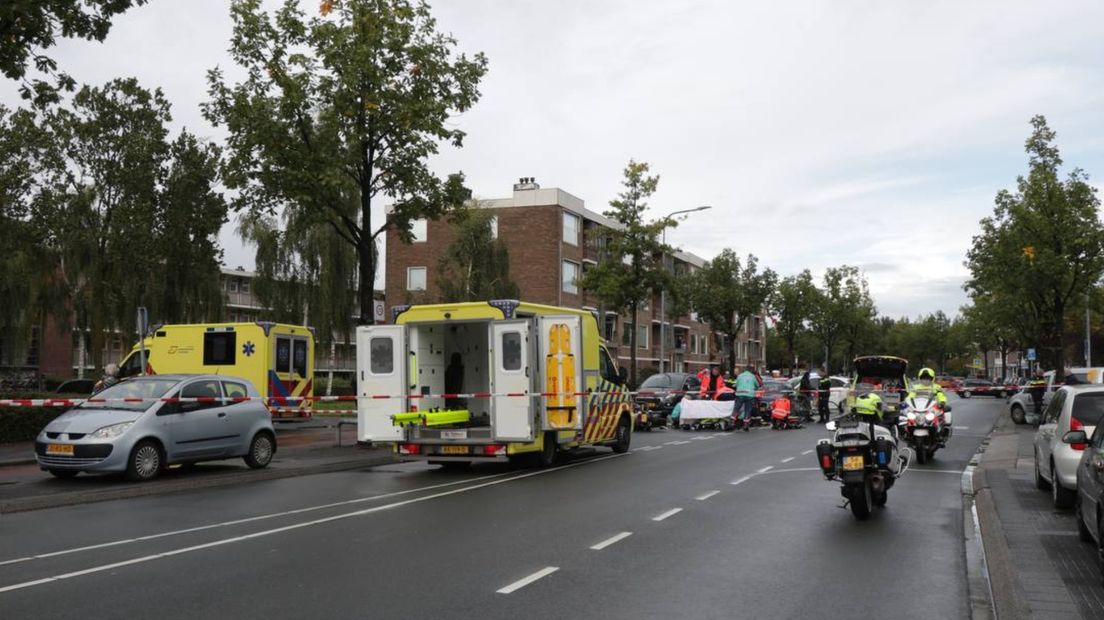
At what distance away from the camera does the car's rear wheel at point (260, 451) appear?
1609 cm

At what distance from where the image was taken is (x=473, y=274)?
46.9 metres

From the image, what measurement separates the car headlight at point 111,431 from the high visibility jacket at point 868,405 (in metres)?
10.1

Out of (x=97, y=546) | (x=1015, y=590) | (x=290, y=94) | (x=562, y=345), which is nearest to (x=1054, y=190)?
(x=562, y=345)

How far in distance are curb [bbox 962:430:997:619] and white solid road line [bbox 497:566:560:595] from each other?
10.0ft

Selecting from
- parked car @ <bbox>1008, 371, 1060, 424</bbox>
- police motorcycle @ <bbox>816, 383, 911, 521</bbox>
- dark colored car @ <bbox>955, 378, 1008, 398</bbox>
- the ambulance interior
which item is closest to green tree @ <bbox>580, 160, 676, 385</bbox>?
parked car @ <bbox>1008, 371, 1060, 424</bbox>

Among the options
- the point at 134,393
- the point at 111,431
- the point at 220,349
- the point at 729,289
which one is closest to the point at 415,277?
the point at 729,289

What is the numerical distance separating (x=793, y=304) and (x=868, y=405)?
2559 inches

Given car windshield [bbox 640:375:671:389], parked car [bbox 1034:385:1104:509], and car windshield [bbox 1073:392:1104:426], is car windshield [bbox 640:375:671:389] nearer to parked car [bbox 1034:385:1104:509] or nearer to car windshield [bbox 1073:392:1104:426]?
parked car [bbox 1034:385:1104:509]

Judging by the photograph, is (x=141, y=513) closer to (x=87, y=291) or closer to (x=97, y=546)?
(x=97, y=546)

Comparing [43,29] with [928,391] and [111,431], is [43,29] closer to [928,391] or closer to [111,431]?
[111,431]

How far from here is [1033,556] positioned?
8008 millimetres

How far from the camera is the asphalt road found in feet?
21.5

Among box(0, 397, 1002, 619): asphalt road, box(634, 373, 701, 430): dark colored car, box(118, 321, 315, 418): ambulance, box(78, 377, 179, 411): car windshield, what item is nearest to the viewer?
box(0, 397, 1002, 619): asphalt road

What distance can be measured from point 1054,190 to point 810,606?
29.8 meters
